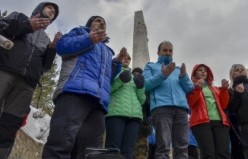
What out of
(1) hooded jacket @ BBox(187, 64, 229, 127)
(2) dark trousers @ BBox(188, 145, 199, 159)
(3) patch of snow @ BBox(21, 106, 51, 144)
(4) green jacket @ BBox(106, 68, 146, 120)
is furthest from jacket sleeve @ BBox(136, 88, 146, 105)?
(3) patch of snow @ BBox(21, 106, 51, 144)

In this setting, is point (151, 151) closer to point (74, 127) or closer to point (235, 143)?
point (235, 143)

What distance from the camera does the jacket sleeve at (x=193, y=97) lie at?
470cm

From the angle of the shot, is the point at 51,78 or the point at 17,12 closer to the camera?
the point at 17,12

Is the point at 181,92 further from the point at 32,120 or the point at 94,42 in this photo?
the point at 32,120

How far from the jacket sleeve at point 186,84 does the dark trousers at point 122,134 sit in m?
0.88

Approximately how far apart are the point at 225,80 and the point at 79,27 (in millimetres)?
2147

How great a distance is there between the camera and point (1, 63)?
134 inches

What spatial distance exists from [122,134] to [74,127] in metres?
1.19

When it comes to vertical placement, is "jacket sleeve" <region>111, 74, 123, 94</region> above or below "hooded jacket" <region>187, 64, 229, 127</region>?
above

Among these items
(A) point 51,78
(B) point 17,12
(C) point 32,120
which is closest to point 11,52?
(B) point 17,12

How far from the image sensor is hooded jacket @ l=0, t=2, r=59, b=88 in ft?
11.4

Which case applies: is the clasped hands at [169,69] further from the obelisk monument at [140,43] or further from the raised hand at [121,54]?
the obelisk monument at [140,43]

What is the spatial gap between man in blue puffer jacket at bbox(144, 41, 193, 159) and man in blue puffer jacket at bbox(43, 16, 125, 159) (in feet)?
3.50

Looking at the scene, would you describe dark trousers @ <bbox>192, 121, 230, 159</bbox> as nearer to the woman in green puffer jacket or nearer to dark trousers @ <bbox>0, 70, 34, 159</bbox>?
the woman in green puffer jacket
